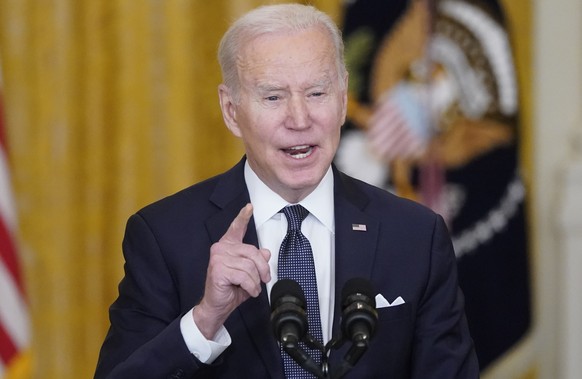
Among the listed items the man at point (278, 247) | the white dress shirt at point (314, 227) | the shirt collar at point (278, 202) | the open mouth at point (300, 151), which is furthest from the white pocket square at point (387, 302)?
the open mouth at point (300, 151)

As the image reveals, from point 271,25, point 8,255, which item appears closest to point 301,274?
point 271,25

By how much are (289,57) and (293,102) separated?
3.9 inches

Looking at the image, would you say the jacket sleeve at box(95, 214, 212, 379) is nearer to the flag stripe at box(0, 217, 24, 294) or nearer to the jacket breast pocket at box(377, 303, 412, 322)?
the jacket breast pocket at box(377, 303, 412, 322)

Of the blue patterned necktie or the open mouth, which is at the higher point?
the open mouth

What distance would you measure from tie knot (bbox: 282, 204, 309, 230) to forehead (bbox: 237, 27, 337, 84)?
1.06 ft

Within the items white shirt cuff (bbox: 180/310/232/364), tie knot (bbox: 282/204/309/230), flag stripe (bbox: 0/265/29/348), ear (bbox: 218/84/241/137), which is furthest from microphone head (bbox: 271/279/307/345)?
flag stripe (bbox: 0/265/29/348)

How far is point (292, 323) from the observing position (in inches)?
80.6

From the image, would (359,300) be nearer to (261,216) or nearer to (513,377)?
(261,216)

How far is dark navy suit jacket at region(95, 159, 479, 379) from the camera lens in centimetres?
249

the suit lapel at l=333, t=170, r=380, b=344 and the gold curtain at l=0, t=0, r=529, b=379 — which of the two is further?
the gold curtain at l=0, t=0, r=529, b=379

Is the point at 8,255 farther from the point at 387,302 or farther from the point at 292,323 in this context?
the point at 292,323

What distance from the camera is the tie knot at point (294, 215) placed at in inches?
104

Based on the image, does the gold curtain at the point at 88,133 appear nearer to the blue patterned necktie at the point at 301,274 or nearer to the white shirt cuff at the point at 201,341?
the blue patterned necktie at the point at 301,274

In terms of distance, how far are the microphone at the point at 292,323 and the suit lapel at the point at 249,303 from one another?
40 cm
